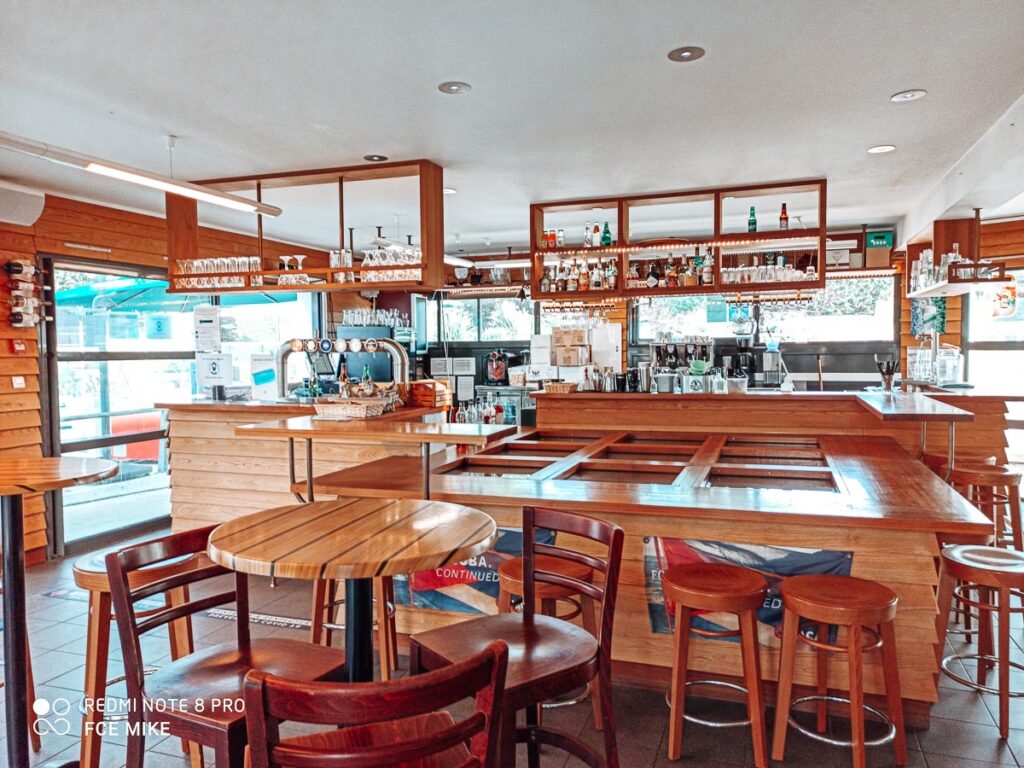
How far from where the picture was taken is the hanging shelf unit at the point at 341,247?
4852 mm

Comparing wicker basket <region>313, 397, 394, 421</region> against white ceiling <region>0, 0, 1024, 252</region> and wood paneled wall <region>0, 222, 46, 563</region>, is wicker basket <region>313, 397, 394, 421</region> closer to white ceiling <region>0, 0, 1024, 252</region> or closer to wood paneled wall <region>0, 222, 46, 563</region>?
white ceiling <region>0, 0, 1024, 252</region>

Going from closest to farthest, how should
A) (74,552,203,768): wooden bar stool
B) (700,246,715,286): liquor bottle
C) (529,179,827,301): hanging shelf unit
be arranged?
(74,552,203,768): wooden bar stool → (529,179,827,301): hanging shelf unit → (700,246,715,286): liquor bottle

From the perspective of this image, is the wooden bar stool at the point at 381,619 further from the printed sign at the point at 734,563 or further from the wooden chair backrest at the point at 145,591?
the printed sign at the point at 734,563

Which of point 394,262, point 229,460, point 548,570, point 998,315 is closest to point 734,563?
point 548,570

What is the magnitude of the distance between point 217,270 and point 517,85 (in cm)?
292

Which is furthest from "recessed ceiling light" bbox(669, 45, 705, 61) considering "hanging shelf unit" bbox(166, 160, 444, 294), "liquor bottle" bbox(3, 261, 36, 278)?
"liquor bottle" bbox(3, 261, 36, 278)

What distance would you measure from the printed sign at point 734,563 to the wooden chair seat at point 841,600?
23 centimetres

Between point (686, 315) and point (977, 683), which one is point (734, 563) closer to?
point (977, 683)

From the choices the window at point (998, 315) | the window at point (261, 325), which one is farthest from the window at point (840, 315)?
the window at point (261, 325)

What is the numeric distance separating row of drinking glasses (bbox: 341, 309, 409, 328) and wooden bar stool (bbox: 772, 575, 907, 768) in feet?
20.7

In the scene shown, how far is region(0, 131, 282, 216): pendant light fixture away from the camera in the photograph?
3.14 meters

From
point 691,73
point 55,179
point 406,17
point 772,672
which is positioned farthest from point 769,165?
→ point 55,179

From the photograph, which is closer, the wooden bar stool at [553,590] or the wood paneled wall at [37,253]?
the wooden bar stool at [553,590]

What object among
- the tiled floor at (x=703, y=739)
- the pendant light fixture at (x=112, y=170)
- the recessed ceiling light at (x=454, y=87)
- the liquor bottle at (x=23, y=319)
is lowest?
the tiled floor at (x=703, y=739)
